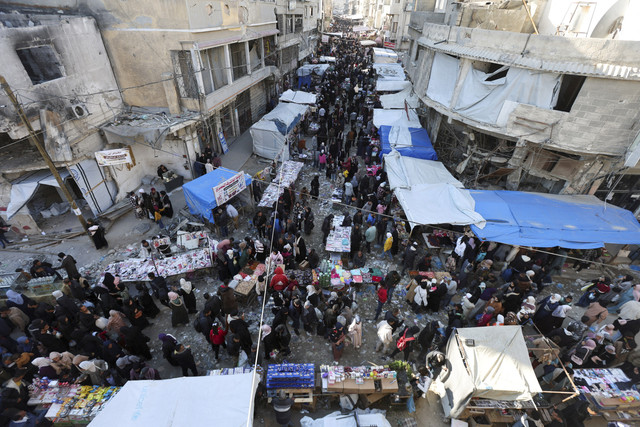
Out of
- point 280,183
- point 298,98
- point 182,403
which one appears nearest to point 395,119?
point 298,98

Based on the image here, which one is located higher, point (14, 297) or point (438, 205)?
point (438, 205)

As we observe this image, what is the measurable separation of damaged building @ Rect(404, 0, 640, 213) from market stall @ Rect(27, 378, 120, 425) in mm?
14364

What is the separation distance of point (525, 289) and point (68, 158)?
51.0 feet

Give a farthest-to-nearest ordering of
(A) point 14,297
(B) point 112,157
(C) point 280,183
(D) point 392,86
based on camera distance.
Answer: (D) point 392,86 → (C) point 280,183 → (B) point 112,157 → (A) point 14,297

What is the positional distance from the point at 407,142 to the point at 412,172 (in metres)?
2.84

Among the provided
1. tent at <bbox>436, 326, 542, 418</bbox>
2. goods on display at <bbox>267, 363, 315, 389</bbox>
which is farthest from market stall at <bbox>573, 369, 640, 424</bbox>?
goods on display at <bbox>267, 363, 315, 389</bbox>

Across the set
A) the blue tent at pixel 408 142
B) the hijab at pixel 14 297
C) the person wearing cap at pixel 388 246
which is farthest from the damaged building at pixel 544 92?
the hijab at pixel 14 297

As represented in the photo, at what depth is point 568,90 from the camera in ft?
36.2

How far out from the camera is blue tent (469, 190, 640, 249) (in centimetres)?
927

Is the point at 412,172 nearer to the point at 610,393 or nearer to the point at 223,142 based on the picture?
the point at 610,393

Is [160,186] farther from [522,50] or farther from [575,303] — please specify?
[575,303]

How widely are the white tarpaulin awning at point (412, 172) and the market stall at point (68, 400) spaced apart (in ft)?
33.3

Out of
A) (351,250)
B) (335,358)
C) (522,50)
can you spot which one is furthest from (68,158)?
(522,50)

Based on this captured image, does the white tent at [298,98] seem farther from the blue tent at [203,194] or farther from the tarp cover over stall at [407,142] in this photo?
the blue tent at [203,194]
